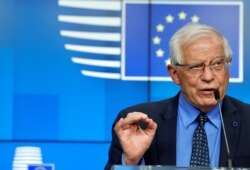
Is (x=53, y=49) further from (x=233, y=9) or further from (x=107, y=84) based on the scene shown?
(x=233, y=9)

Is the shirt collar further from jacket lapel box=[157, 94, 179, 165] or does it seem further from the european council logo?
the european council logo

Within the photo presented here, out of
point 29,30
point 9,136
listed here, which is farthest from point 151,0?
point 9,136

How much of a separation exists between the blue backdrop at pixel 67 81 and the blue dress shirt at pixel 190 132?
1446mm

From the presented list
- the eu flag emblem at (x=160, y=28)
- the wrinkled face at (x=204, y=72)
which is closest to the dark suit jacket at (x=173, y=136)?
the wrinkled face at (x=204, y=72)

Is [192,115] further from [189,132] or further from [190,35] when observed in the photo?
[190,35]

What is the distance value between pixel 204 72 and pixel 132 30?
160 centimetres

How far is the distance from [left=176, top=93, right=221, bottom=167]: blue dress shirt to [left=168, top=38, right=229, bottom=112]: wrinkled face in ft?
0.14

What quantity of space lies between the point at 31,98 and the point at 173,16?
93cm

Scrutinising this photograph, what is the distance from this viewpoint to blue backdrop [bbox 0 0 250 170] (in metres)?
3.80

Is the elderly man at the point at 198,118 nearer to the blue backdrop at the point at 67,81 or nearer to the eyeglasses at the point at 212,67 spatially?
the eyeglasses at the point at 212,67

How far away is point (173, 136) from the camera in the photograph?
2.30 metres

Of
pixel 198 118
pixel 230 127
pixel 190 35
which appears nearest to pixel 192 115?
pixel 198 118

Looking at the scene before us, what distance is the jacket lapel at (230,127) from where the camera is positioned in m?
2.20

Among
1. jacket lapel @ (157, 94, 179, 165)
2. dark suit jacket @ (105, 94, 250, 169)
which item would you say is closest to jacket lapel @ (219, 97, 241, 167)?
dark suit jacket @ (105, 94, 250, 169)
